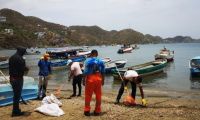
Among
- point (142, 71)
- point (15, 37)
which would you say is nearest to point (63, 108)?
point (142, 71)

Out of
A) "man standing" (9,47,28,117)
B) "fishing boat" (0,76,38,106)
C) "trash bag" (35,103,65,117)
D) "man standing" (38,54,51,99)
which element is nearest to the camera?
"man standing" (9,47,28,117)

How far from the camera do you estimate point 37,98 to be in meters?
14.3

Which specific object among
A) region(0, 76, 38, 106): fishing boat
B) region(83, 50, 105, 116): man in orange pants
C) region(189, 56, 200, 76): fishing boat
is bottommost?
region(189, 56, 200, 76): fishing boat

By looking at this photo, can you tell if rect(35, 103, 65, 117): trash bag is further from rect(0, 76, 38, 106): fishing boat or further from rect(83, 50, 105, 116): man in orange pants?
rect(0, 76, 38, 106): fishing boat

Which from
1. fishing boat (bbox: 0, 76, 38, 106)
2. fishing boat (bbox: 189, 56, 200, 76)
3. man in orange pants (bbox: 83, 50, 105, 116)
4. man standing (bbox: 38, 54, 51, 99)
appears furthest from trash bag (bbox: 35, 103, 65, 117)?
fishing boat (bbox: 189, 56, 200, 76)

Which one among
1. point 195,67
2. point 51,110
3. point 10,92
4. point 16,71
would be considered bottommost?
point 195,67

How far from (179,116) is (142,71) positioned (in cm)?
2279

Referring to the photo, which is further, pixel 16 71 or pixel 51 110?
pixel 51 110

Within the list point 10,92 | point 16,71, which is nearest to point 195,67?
point 10,92

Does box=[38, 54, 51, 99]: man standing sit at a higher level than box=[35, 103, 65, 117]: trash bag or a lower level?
higher

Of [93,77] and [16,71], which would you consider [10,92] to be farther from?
[93,77]

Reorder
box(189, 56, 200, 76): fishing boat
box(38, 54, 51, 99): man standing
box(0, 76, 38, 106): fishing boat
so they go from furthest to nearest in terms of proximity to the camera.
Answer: box(189, 56, 200, 76): fishing boat, box(38, 54, 51, 99): man standing, box(0, 76, 38, 106): fishing boat

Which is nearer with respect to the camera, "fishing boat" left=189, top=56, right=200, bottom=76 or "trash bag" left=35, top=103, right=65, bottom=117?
"trash bag" left=35, top=103, right=65, bottom=117

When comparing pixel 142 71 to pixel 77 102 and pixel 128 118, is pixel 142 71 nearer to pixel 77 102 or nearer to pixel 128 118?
pixel 77 102
